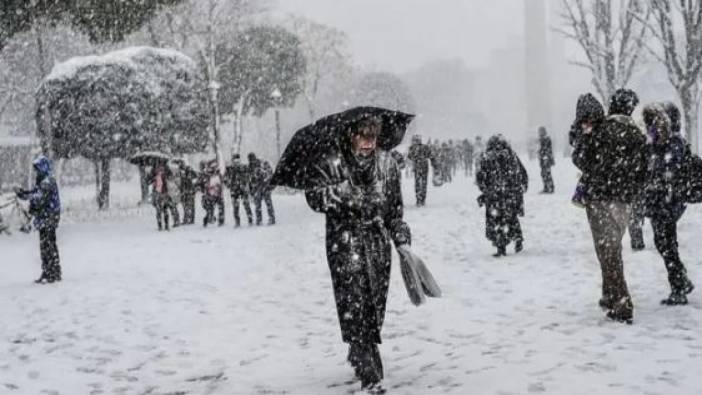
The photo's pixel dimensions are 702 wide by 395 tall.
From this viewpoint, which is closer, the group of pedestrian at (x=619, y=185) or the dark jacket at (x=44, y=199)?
the group of pedestrian at (x=619, y=185)

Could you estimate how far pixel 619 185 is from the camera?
19.7 ft

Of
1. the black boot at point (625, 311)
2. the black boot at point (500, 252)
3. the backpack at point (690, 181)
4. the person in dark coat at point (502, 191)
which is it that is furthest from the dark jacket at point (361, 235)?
the black boot at point (500, 252)

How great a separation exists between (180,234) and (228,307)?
8.58 meters

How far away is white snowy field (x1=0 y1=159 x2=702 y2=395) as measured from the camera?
506cm

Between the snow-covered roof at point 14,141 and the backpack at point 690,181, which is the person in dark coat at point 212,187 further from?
the snow-covered roof at point 14,141

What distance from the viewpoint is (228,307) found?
8430 millimetres

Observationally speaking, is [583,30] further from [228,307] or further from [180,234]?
[228,307]

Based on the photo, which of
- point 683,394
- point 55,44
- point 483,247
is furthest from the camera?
point 55,44

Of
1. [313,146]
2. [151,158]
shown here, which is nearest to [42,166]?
[313,146]

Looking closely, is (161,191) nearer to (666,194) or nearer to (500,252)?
(500,252)

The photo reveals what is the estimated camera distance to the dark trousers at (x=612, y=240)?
5.99m

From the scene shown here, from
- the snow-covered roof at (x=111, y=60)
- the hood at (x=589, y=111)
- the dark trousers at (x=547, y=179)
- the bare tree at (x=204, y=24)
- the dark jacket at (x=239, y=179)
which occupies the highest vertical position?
the bare tree at (x=204, y=24)

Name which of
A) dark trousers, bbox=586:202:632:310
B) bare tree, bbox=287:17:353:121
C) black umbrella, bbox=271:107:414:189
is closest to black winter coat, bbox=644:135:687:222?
dark trousers, bbox=586:202:632:310

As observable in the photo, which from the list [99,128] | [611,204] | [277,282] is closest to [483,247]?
[277,282]
